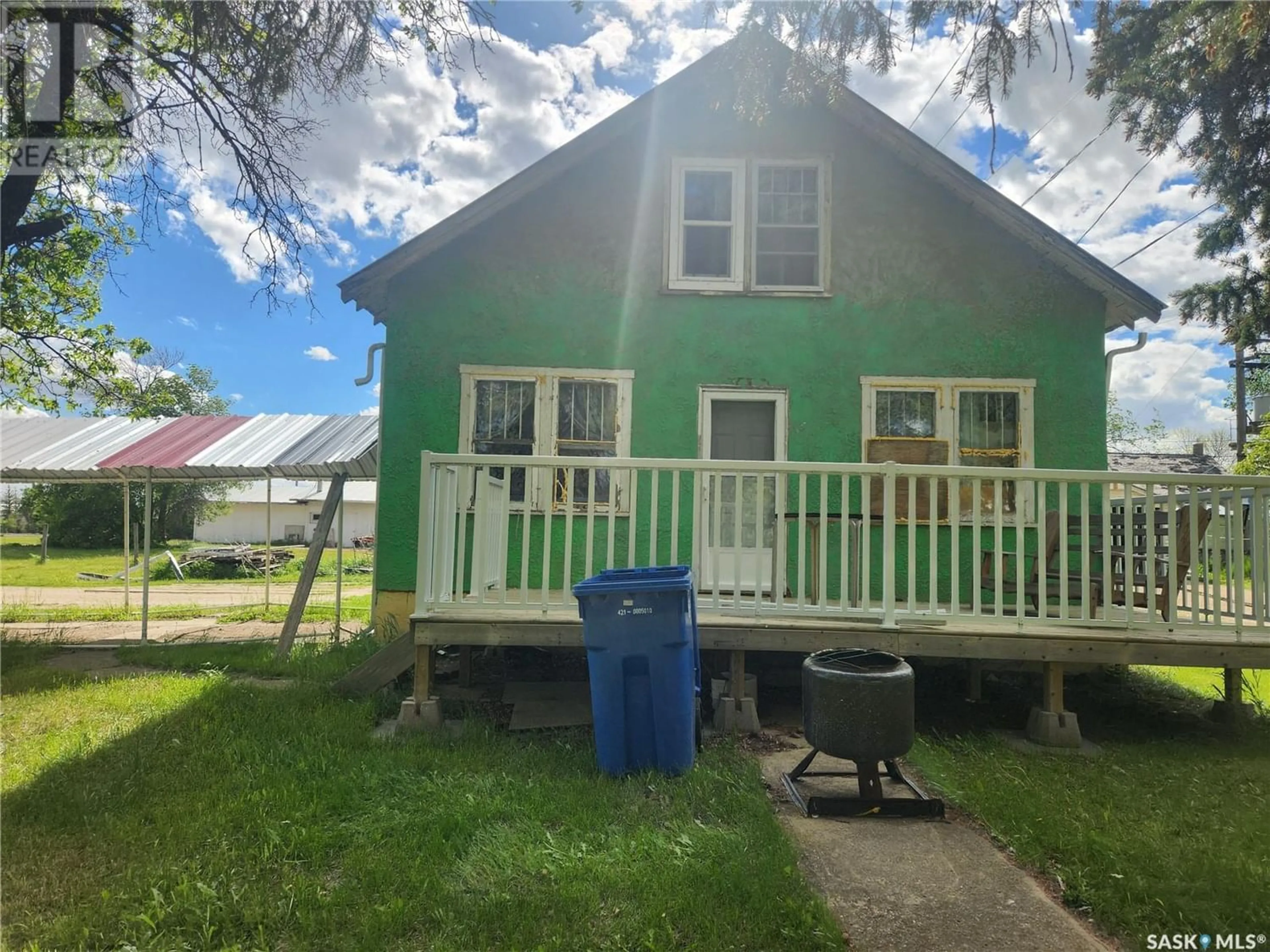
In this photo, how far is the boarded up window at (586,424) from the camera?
6.85 m

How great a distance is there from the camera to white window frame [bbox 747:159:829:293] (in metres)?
6.98

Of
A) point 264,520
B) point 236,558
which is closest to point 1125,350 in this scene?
point 236,558

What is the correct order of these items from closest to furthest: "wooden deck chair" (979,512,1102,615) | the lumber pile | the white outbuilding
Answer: "wooden deck chair" (979,512,1102,615) → the lumber pile → the white outbuilding

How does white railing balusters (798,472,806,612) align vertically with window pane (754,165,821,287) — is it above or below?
below

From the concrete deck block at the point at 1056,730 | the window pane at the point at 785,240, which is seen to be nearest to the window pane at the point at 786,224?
the window pane at the point at 785,240

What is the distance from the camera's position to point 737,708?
4562 mm

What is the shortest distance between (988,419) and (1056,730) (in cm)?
342

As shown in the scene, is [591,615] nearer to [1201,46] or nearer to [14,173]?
[1201,46]

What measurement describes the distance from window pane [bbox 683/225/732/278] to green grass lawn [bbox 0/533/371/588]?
53.9 feet

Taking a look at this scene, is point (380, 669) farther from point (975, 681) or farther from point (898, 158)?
point (898, 158)

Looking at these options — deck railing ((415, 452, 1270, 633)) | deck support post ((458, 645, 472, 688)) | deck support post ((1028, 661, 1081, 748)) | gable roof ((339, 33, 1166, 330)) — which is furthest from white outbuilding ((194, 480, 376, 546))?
deck support post ((1028, 661, 1081, 748))

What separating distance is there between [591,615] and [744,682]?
1.62 meters

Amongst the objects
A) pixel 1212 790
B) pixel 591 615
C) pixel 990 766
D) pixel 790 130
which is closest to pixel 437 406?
pixel 591 615

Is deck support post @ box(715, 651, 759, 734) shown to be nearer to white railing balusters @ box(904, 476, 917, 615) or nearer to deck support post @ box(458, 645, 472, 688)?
white railing balusters @ box(904, 476, 917, 615)
